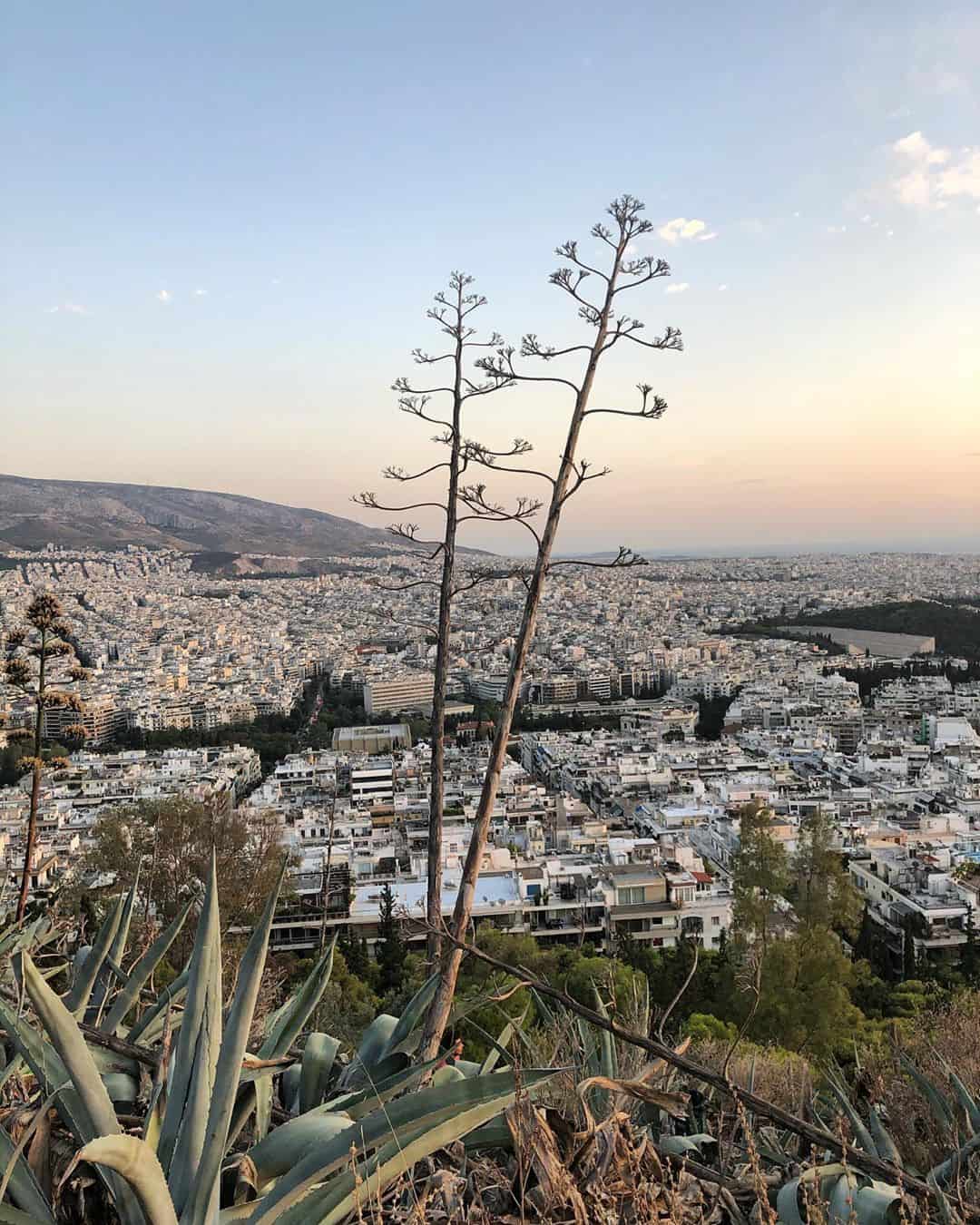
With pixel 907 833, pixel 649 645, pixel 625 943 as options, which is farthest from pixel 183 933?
pixel 649 645

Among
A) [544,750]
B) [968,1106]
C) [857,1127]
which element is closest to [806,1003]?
[968,1106]

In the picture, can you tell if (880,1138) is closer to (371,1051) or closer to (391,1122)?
(371,1051)

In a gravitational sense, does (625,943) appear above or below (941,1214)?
below

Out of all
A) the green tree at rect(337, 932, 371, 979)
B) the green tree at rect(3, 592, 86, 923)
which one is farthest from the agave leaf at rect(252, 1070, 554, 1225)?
the green tree at rect(337, 932, 371, 979)

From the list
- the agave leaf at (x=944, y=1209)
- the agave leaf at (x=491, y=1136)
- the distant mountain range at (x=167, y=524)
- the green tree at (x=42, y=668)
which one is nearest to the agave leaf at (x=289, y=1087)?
the agave leaf at (x=491, y=1136)

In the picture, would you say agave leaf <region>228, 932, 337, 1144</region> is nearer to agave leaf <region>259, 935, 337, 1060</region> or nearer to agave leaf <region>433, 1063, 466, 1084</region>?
agave leaf <region>259, 935, 337, 1060</region>

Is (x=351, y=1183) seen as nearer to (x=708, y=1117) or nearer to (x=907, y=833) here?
(x=708, y=1117)
